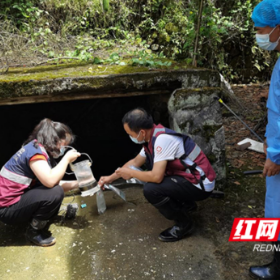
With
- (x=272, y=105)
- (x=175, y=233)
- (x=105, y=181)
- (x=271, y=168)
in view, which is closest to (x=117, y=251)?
(x=175, y=233)

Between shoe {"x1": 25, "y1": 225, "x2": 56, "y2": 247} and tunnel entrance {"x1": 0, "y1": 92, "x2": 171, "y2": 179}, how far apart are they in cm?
317

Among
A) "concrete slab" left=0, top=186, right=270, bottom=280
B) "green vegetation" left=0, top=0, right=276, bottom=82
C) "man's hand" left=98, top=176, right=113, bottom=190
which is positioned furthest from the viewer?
"green vegetation" left=0, top=0, right=276, bottom=82

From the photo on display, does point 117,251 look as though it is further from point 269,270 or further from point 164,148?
point 269,270

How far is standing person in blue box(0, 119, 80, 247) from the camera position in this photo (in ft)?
8.80

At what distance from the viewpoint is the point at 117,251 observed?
2.74 metres

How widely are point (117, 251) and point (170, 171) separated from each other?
0.88 metres

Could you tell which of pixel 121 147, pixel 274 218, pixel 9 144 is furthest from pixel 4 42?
pixel 274 218

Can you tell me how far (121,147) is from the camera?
22.1ft

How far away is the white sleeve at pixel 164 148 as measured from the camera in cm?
260

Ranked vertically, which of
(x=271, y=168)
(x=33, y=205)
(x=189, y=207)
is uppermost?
(x=271, y=168)

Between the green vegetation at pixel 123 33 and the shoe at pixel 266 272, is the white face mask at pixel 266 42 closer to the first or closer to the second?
the shoe at pixel 266 272

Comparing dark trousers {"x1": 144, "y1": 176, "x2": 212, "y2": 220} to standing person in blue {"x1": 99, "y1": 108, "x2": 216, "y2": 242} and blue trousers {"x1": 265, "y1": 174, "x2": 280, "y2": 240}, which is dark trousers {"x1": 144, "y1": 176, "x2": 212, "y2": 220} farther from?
blue trousers {"x1": 265, "y1": 174, "x2": 280, "y2": 240}

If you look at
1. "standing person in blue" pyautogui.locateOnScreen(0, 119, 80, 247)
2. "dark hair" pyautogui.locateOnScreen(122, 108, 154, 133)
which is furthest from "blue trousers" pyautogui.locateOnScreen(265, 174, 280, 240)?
"standing person in blue" pyautogui.locateOnScreen(0, 119, 80, 247)

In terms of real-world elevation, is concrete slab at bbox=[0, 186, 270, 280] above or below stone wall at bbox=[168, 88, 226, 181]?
below
